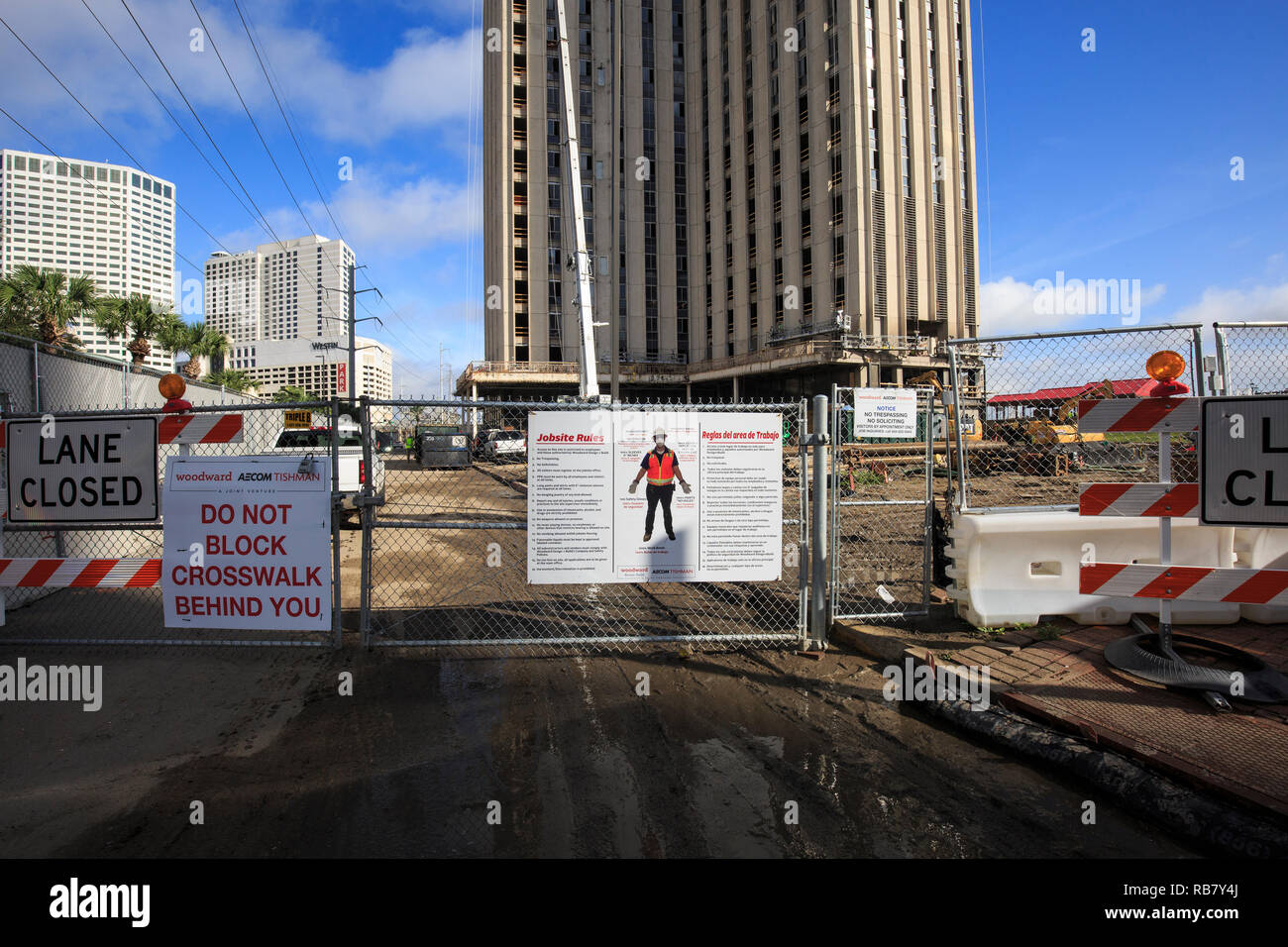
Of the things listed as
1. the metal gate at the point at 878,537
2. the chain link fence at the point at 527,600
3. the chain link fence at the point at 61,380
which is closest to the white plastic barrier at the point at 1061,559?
the metal gate at the point at 878,537

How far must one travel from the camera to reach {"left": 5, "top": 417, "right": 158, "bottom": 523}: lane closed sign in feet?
17.4

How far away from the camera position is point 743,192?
172 feet

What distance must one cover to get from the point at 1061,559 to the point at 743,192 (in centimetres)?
5182

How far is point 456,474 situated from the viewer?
23922 mm

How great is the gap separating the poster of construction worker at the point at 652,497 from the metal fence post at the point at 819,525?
32 centimetres

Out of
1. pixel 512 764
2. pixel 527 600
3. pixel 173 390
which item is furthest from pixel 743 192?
pixel 512 764

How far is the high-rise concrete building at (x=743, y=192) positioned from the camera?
42.8m

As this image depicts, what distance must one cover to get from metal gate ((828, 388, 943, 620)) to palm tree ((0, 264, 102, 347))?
100ft

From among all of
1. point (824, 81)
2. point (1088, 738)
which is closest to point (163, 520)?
point (1088, 738)

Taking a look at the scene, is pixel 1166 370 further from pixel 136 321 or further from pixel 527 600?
pixel 136 321
